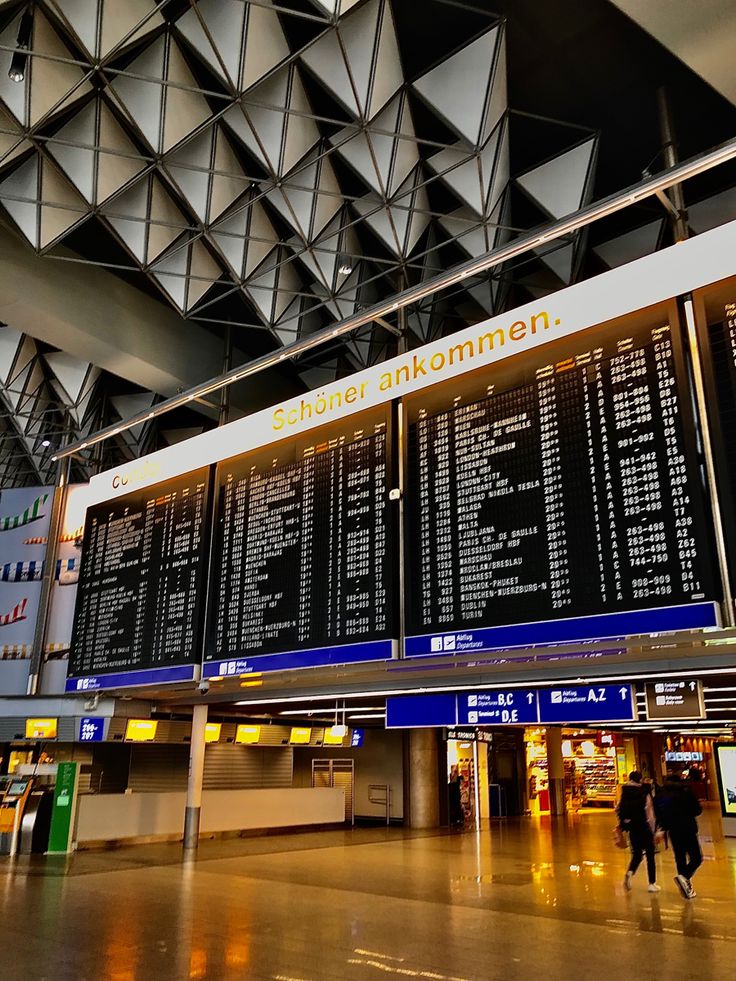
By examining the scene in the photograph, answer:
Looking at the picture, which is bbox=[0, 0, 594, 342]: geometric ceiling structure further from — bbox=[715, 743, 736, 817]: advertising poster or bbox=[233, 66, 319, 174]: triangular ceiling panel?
bbox=[715, 743, 736, 817]: advertising poster

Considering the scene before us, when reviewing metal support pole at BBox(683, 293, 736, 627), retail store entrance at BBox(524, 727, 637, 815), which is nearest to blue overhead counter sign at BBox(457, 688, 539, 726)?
metal support pole at BBox(683, 293, 736, 627)

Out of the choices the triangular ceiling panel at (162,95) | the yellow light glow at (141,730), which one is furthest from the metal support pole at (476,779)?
the triangular ceiling panel at (162,95)

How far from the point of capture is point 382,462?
969cm

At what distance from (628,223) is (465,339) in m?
5.75

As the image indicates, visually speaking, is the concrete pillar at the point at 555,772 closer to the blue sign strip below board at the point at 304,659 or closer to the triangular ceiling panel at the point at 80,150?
the blue sign strip below board at the point at 304,659

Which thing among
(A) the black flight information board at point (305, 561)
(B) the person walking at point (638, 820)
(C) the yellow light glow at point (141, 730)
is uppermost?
(A) the black flight information board at point (305, 561)

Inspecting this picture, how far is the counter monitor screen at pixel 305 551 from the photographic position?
30.9 feet

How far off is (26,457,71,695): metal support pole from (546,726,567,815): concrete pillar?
15870mm

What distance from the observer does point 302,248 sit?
12.2 meters

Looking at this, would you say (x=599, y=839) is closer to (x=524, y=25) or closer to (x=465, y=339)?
(x=465, y=339)

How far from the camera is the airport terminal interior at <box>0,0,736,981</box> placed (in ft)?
23.7

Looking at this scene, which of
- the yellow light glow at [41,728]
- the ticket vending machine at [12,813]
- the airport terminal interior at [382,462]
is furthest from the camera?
the yellow light glow at [41,728]

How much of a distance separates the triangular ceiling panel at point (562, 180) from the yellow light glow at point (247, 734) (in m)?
12.7

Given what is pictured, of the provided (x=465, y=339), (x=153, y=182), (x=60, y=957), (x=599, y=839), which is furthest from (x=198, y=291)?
(x=599, y=839)
